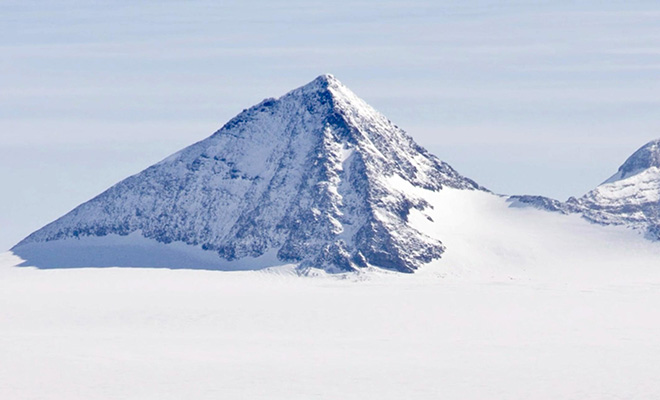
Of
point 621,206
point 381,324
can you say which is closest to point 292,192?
point 621,206

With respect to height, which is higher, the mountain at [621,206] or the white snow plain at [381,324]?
the mountain at [621,206]

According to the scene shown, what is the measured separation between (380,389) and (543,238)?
3725 inches

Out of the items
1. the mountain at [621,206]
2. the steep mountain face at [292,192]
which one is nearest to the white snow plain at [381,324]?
the mountain at [621,206]

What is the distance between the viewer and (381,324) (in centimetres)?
13075

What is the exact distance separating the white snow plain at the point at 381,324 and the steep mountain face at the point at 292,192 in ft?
11.5

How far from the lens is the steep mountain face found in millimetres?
170375

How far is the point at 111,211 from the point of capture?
186 m

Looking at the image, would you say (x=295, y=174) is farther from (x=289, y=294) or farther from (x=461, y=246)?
(x=289, y=294)

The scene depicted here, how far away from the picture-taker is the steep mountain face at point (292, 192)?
559ft

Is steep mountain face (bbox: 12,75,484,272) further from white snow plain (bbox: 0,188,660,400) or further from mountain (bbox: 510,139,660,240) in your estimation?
mountain (bbox: 510,139,660,240)

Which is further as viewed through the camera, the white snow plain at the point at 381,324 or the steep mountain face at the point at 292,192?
the steep mountain face at the point at 292,192

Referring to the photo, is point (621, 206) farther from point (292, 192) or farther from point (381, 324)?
point (381, 324)

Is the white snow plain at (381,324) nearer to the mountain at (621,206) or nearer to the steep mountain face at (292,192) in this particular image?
the mountain at (621,206)

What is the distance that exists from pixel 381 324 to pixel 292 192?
162 ft
